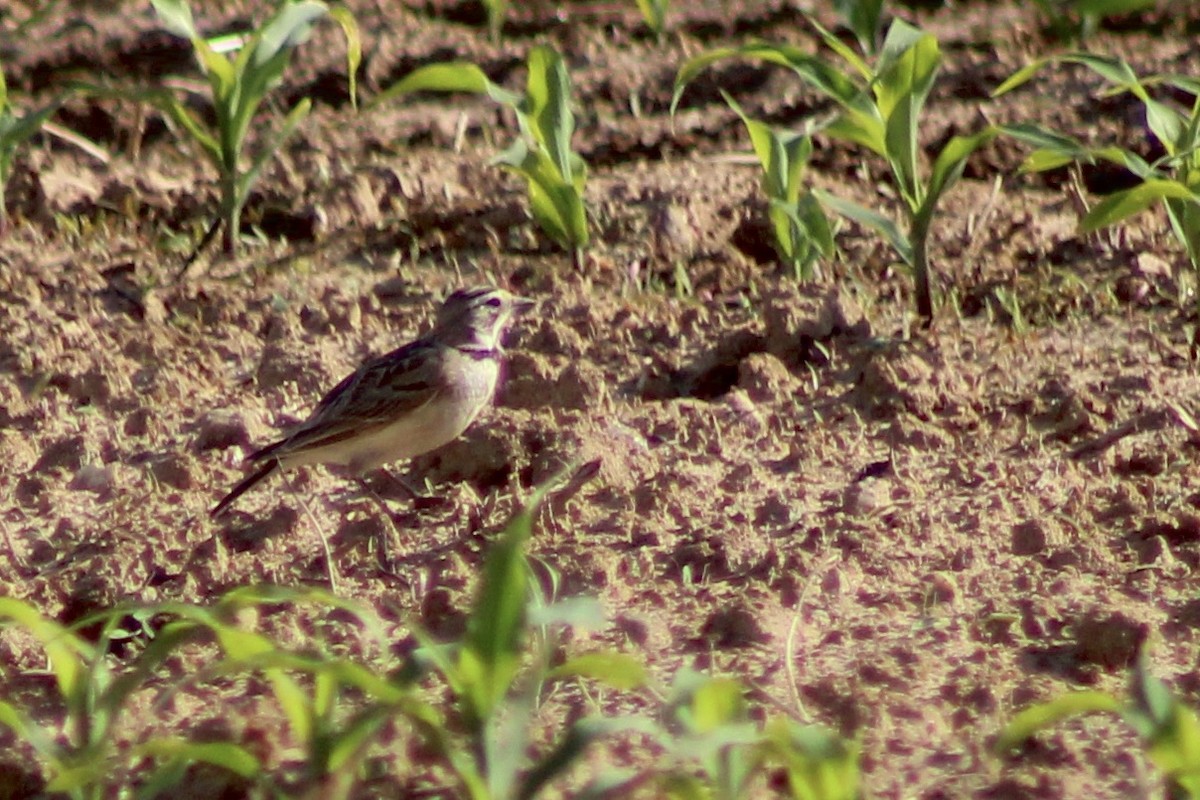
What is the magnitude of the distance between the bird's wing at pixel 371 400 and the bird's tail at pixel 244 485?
9cm

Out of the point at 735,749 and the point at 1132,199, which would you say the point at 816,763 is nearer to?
the point at 735,749

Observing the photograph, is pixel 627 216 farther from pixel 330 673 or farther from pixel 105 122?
pixel 330 673

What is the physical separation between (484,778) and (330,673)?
0.40 metres

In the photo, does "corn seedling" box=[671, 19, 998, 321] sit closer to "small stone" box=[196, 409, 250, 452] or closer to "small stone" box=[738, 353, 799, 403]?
"small stone" box=[738, 353, 799, 403]

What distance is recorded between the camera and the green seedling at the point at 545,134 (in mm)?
7754

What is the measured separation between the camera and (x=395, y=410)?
677 cm

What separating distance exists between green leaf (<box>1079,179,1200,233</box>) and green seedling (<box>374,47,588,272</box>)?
211 cm

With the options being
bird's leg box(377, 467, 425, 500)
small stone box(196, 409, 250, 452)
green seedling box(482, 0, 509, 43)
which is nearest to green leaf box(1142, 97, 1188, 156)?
bird's leg box(377, 467, 425, 500)

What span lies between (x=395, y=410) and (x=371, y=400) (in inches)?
3.4

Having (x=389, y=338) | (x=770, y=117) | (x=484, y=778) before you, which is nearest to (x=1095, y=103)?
(x=770, y=117)

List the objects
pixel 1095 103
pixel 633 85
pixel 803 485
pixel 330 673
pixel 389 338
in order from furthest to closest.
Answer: pixel 633 85 < pixel 1095 103 < pixel 389 338 < pixel 803 485 < pixel 330 673

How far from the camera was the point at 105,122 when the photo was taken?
32.7 ft

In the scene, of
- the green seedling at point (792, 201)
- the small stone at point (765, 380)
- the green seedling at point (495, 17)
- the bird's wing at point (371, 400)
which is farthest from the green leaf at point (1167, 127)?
the green seedling at point (495, 17)

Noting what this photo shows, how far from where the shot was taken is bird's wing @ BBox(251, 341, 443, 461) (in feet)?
21.8
